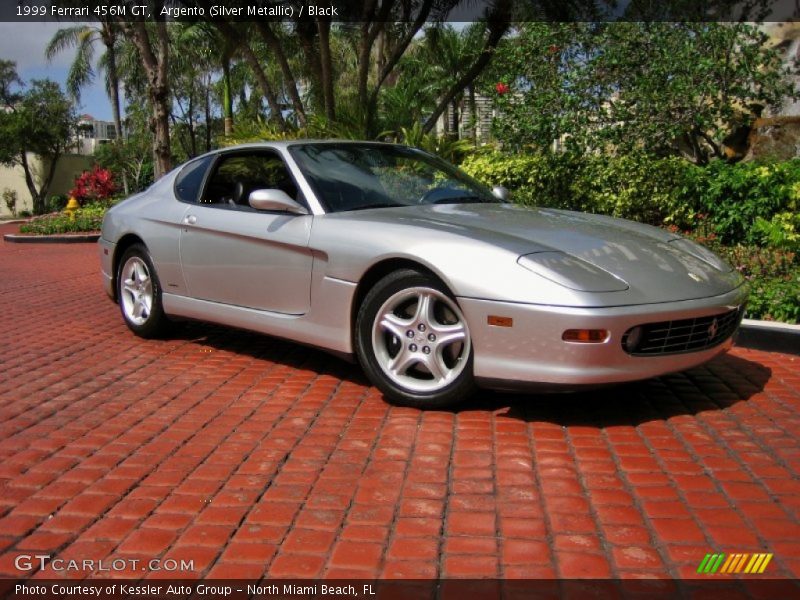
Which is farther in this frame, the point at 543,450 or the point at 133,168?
the point at 133,168

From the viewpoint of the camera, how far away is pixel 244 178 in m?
5.32

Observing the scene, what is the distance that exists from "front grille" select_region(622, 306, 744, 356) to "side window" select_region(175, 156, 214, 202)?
10.6 ft

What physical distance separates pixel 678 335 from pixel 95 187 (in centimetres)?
2150

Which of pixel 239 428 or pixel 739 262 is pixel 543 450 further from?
pixel 739 262

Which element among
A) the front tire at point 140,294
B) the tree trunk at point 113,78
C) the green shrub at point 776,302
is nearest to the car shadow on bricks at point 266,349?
the front tire at point 140,294

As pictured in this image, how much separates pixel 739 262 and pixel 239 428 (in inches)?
199

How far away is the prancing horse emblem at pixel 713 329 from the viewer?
3932mm

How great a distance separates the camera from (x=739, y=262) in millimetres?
7141

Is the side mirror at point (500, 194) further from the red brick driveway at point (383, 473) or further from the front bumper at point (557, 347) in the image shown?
the front bumper at point (557, 347)

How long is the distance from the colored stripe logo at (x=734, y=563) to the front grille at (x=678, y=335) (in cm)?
119

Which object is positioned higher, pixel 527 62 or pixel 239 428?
pixel 527 62
